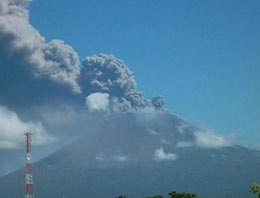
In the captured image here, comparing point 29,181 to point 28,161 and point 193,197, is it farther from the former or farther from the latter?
point 193,197

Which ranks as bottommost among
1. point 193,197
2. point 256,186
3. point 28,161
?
point 256,186

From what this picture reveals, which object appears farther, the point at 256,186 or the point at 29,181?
the point at 29,181

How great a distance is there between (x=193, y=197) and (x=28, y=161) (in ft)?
78.2

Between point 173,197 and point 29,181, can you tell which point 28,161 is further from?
point 173,197

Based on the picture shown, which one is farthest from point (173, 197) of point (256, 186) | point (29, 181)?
point (256, 186)

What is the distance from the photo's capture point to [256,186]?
47438mm

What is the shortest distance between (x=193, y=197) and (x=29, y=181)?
22.4 metres

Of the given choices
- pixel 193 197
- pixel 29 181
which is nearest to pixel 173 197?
pixel 193 197

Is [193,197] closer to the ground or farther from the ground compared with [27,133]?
closer to the ground

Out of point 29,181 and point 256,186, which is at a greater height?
point 29,181

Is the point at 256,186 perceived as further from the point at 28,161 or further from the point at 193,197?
the point at 28,161

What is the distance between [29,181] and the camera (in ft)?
261

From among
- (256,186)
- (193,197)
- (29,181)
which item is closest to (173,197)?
(193,197)

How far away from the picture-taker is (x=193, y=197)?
263ft
